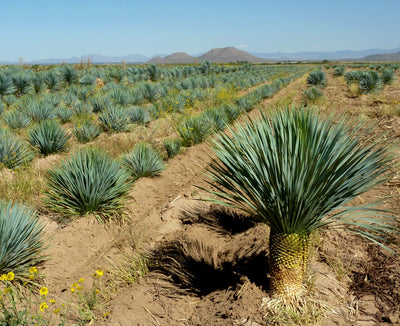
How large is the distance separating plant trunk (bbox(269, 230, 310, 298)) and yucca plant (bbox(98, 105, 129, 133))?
660 centimetres

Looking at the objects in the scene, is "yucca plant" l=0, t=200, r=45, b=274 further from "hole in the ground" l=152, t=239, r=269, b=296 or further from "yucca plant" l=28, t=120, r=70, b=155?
"yucca plant" l=28, t=120, r=70, b=155

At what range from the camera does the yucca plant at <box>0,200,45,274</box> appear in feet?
10.3

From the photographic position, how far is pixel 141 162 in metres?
5.57

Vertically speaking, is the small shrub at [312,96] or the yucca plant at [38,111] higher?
the yucca plant at [38,111]

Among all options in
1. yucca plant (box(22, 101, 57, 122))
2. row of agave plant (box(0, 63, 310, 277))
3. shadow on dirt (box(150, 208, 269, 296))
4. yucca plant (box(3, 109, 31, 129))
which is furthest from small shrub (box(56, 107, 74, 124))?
shadow on dirt (box(150, 208, 269, 296))

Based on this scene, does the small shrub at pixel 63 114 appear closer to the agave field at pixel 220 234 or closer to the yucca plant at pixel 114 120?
the yucca plant at pixel 114 120

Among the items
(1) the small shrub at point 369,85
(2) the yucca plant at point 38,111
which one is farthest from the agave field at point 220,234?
(1) the small shrub at point 369,85

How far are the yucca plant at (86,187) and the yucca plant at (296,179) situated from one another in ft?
7.62

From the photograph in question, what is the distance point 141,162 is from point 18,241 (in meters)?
2.55

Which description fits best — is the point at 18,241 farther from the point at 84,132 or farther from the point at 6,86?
the point at 6,86

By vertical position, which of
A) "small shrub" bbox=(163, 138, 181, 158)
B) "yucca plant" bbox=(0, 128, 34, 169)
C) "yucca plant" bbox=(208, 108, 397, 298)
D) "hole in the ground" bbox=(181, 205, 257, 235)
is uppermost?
"yucca plant" bbox=(208, 108, 397, 298)

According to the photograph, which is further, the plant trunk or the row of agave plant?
A: the row of agave plant

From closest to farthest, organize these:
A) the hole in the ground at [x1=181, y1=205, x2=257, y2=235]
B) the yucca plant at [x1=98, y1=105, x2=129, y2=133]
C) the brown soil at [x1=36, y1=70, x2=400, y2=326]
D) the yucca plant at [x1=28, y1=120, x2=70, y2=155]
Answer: the brown soil at [x1=36, y1=70, x2=400, y2=326]
the hole in the ground at [x1=181, y1=205, x2=257, y2=235]
the yucca plant at [x1=28, y1=120, x2=70, y2=155]
the yucca plant at [x1=98, y1=105, x2=129, y2=133]

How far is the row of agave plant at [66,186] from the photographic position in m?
3.27
